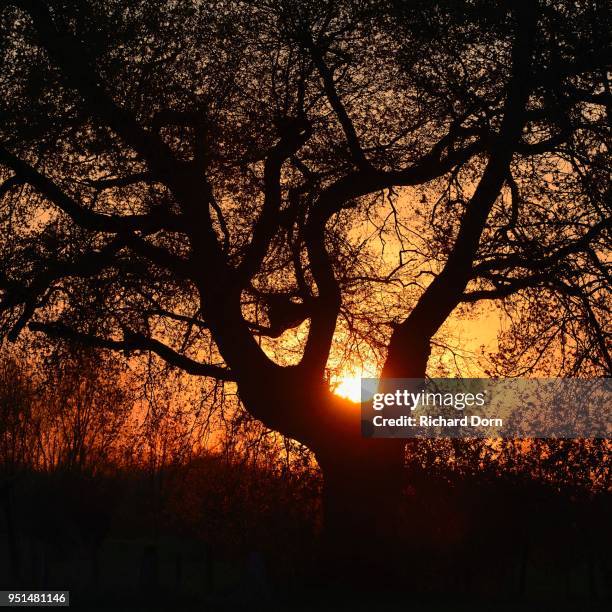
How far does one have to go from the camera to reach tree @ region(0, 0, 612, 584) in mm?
17172

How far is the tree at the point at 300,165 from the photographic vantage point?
17172 mm

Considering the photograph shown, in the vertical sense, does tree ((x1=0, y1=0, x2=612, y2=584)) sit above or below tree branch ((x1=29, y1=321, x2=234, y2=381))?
above

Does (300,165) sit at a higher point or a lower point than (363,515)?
higher

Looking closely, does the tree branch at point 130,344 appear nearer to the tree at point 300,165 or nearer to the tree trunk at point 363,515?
the tree at point 300,165

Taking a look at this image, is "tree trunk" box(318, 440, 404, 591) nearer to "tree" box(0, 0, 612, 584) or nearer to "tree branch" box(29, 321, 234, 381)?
"tree" box(0, 0, 612, 584)

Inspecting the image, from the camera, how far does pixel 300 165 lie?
19.9m

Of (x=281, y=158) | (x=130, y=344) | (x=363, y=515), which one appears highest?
(x=281, y=158)

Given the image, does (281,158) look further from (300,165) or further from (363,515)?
(363,515)

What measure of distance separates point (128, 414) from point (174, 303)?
2.70 meters

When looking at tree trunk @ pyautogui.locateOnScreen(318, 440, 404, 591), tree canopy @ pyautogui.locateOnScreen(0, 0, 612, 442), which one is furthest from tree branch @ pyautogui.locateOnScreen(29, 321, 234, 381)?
tree trunk @ pyautogui.locateOnScreen(318, 440, 404, 591)

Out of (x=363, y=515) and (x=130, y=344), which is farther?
(x=130, y=344)

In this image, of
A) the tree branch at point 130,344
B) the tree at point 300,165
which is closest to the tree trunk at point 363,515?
the tree at point 300,165

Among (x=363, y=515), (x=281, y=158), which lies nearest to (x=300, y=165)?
(x=281, y=158)

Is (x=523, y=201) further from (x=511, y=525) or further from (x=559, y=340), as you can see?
(x=511, y=525)
